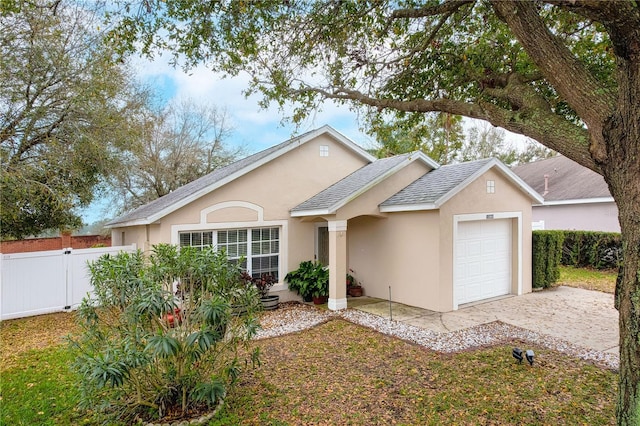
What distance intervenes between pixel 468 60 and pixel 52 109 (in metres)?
11.2

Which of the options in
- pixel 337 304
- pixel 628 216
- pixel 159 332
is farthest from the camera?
pixel 337 304

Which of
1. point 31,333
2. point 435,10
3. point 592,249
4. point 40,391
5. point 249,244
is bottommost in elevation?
point 31,333

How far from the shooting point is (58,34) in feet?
31.5

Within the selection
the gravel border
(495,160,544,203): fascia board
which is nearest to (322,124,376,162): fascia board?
(495,160,544,203): fascia board

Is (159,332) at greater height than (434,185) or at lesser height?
lesser

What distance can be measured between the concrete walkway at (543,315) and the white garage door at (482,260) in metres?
0.44

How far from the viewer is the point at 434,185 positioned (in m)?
11.1

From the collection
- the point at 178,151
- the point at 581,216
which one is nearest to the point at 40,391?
the point at 178,151

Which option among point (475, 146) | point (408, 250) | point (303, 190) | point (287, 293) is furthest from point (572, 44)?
point (475, 146)

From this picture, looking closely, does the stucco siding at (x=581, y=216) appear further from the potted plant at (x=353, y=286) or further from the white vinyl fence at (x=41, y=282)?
the white vinyl fence at (x=41, y=282)

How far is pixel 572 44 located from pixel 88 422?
1087cm

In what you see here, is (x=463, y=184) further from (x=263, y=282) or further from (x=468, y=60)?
(x=263, y=282)

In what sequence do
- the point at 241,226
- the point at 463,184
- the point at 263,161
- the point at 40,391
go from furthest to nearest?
the point at 263,161
the point at 241,226
the point at 463,184
the point at 40,391

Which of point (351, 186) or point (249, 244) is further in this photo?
point (351, 186)
